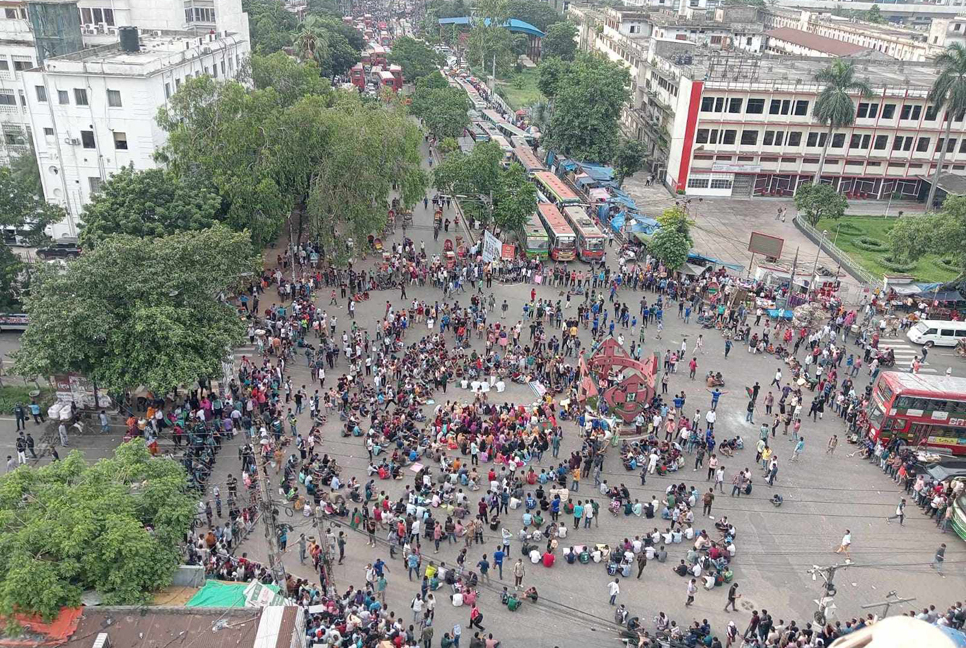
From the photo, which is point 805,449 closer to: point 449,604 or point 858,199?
point 449,604

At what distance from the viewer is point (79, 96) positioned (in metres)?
42.8

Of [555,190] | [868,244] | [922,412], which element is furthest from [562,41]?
[922,412]

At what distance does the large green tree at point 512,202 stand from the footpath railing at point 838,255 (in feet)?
57.7

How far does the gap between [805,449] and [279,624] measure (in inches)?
823

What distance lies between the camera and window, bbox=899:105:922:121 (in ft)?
193

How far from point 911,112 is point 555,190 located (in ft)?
91.5

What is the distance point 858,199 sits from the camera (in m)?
63.0

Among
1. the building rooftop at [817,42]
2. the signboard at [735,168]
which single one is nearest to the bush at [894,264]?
the signboard at [735,168]

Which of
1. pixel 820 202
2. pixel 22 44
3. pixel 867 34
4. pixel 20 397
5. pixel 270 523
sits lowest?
pixel 270 523

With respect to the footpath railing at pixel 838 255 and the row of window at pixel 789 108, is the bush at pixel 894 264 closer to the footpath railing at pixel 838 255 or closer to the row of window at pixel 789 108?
the footpath railing at pixel 838 255

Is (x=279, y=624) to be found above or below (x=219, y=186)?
below

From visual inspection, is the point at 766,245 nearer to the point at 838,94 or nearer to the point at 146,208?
the point at 838,94

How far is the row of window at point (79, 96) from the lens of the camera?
42.7 meters

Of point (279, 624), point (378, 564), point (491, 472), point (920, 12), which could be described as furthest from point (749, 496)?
point (920, 12)
